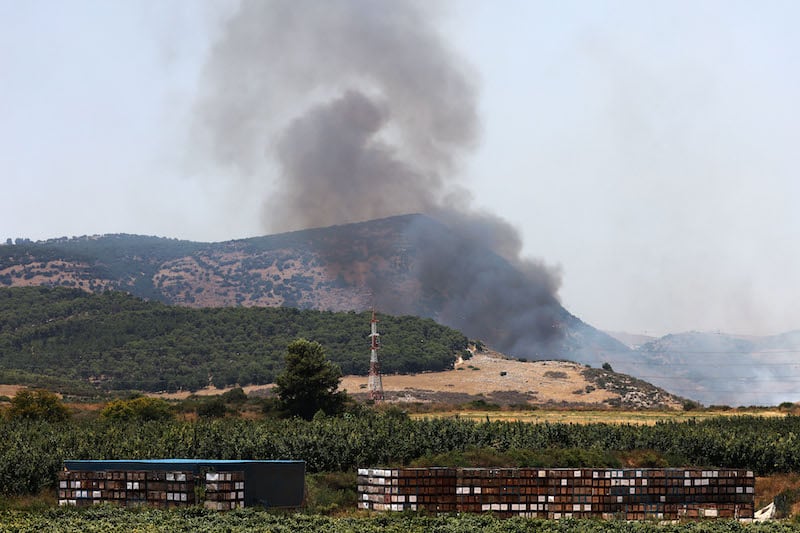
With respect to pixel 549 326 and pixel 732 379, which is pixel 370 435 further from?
pixel 549 326

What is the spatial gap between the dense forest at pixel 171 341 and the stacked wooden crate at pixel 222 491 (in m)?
84.0

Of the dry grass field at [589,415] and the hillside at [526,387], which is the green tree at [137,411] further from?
the hillside at [526,387]

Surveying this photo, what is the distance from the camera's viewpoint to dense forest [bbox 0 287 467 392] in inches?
5664

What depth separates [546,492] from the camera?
1796 inches

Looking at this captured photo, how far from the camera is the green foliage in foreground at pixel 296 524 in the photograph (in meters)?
37.4

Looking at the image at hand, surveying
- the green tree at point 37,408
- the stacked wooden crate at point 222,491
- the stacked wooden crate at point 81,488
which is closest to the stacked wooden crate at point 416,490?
the stacked wooden crate at point 222,491

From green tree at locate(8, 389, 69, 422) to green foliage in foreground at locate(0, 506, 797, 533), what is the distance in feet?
131

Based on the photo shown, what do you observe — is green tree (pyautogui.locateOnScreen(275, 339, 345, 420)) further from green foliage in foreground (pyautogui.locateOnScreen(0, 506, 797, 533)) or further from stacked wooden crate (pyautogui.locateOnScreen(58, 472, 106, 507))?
green foliage in foreground (pyautogui.locateOnScreen(0, 506, 797, 533))

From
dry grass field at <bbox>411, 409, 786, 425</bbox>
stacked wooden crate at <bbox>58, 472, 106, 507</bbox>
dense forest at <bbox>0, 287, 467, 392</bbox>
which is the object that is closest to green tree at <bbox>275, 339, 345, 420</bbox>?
dry grass field at <bbox>411, 409, 786, 425</bbox>

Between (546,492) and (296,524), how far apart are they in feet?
36.9

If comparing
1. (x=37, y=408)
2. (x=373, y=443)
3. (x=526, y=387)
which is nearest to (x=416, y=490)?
(x=373, y=443)

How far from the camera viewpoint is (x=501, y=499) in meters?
45.3

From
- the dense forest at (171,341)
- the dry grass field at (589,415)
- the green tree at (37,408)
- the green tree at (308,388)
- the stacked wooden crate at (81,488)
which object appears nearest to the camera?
the stacked wooden crate at (81,488)

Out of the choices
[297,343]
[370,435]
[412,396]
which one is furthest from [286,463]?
[412,396]
